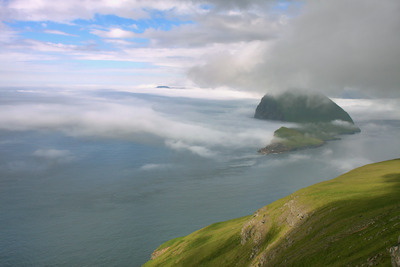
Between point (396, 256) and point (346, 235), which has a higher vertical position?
→ point (396, 256)

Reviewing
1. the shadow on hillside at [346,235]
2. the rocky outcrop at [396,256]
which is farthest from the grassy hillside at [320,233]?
the rocky outcrop at [396,256]

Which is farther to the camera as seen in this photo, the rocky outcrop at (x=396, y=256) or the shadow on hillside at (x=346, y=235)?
the shadow on hillside at (x=346, y=235)

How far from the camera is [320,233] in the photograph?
133 ft

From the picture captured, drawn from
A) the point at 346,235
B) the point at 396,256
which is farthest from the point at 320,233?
the point at 396,256

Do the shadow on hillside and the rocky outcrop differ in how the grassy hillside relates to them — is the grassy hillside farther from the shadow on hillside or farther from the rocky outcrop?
the rocky outcrop

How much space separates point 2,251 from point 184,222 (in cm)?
5708

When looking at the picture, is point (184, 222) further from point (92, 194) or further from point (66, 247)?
point (92, 194)

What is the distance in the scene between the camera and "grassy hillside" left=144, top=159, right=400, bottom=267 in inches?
1245

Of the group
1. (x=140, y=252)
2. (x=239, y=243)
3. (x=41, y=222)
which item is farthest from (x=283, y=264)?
(x=41, y=222)

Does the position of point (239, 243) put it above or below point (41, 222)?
above

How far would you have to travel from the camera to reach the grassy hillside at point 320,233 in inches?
1245

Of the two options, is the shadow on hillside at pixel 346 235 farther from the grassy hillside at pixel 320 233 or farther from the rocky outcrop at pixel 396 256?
the rocky outcrop at pixel 396 256

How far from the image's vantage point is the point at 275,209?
5694 cm

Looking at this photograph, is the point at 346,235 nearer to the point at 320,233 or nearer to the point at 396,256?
the point at 320,233
